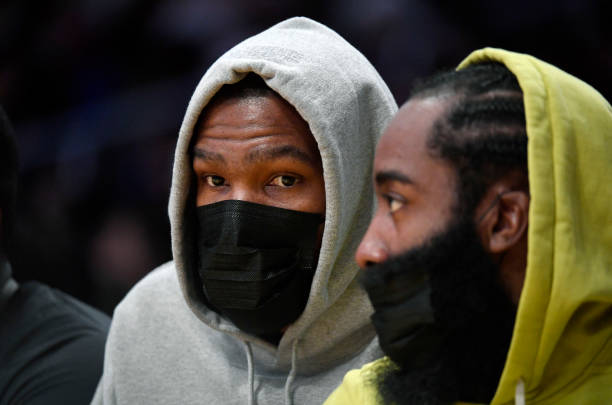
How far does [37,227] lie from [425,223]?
3.45 meters

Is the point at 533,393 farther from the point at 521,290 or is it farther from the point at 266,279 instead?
the point at 266,279

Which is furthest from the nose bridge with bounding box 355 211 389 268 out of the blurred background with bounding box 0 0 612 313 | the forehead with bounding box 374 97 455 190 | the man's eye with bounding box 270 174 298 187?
the blurred background with bounding box 0 0 612 313

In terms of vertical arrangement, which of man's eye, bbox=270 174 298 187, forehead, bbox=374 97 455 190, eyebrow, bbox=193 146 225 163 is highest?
forehead, bbox=374 97 455 190

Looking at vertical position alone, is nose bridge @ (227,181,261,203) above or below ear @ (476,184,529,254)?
below

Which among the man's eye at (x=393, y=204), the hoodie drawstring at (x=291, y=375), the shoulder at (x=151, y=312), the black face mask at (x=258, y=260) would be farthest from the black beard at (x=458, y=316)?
the shoulder at (x=151, y=312)

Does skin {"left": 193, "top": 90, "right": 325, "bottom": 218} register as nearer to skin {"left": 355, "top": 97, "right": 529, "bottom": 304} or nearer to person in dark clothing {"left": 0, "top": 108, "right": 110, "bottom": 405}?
skin {"left": 355, "top": 97, "right": 529, "bottom": 304}

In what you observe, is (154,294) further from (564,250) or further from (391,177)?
(564,250)

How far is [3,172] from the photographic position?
10.2 ft

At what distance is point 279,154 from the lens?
7.69ft

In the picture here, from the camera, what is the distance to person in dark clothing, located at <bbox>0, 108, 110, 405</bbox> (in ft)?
9.29

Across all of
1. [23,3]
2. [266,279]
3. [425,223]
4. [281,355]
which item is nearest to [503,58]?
[425,223]

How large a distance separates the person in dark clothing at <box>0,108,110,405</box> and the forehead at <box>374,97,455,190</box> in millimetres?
1455

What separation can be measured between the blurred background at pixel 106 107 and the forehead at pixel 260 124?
5.78ft

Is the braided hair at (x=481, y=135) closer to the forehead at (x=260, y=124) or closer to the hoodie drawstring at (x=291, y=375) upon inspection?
the forehead at (x=260, y=124)
